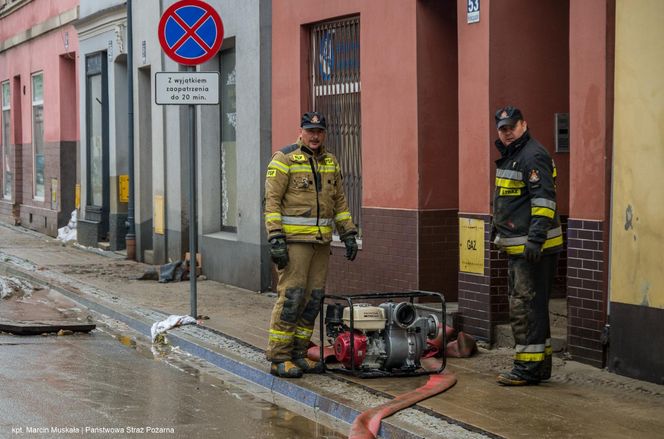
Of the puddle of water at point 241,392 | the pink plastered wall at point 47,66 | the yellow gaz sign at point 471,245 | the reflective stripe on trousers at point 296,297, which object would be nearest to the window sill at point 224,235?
the puddle of water at point 241,392

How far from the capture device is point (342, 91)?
14.4m

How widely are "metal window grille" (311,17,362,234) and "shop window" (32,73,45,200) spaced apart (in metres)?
14.8

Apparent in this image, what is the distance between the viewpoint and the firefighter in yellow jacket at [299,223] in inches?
394

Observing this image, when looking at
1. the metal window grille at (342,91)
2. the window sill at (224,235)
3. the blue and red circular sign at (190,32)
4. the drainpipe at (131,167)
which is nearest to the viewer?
the blue and red circular sign at (190,32)

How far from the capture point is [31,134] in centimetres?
2969

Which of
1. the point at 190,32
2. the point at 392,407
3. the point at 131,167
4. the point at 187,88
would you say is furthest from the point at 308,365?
the point at 131,167

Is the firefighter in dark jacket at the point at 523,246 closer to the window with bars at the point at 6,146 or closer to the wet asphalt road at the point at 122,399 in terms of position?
the wet asphalt road at the point at 122,399

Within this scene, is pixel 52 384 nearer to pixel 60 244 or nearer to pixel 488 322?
pixel 488 322

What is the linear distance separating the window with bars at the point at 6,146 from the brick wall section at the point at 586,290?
78.8ft

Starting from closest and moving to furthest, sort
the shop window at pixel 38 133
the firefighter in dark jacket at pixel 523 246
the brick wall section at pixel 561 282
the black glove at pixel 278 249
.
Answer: the firefighter in dark jacket at pixel 523 246 < the black glove at pixel 278 249 < the brick wall section at pixel 561 282 < the shop window at pixel 38 133

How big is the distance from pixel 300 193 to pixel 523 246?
1815mm

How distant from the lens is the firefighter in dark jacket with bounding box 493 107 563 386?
9.31 meters

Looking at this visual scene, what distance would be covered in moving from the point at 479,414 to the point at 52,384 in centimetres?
346

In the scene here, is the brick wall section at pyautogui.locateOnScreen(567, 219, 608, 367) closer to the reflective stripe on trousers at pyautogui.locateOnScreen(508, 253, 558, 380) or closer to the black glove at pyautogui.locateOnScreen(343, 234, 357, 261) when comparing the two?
the reflective stripe on trousers at pyautogui.locateOnScreen(508, 253, 558, 380)
